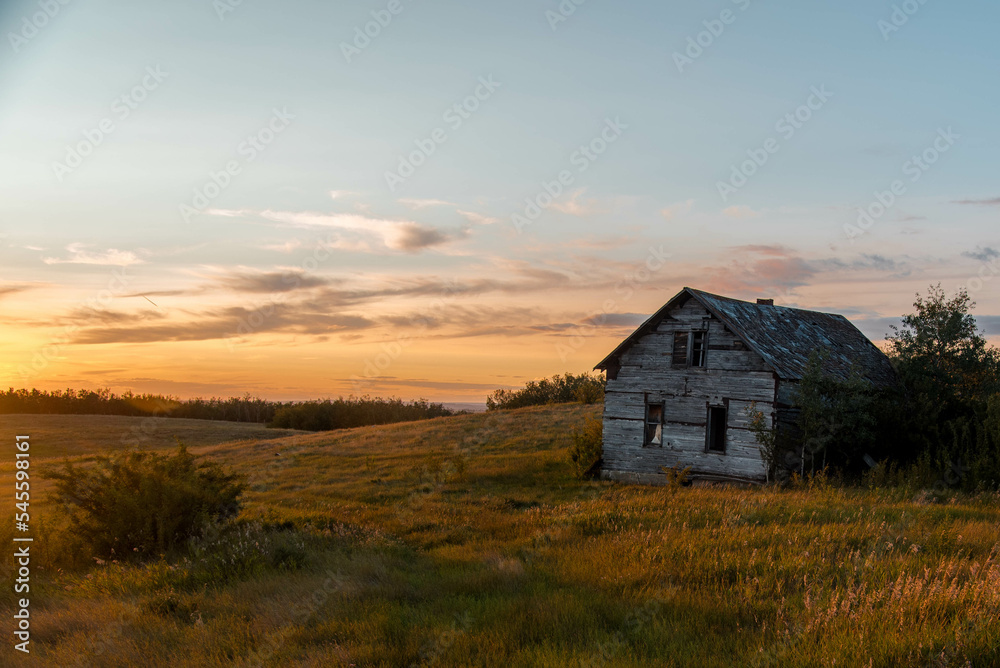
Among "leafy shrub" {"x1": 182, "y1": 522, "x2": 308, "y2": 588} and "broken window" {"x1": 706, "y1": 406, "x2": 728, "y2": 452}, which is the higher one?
"broken window" {"x1": 706, "y1": 406, "x2": 728, "y2": 452}

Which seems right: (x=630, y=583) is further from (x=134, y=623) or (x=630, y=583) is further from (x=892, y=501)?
(x=892, y=501)

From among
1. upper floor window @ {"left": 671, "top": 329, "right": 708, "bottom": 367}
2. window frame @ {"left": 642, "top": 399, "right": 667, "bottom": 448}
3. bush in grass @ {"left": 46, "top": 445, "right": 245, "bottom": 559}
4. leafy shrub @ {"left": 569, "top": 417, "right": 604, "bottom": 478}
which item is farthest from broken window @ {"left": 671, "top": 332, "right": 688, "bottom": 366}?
bush in grass @ {"left": 46, "top": 445, "right": 245, "bottom": 559}

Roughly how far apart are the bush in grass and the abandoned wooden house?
14.7 meters

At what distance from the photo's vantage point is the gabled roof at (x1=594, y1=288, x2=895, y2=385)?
2064 cm

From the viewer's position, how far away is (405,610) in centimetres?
745

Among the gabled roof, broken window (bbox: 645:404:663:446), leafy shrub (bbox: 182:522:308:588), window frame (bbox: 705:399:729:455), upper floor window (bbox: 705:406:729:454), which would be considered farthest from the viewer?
broken window (bbox: 645:404:663:446)

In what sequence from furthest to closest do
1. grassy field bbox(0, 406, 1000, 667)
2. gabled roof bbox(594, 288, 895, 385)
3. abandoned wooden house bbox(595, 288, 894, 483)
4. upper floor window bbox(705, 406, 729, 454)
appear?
upper floor window bbox(705, 406, 729, 454) < gabled roof bbox(594, 288, 895, 385) < abandoned wooden house bbox(595, 288, 894, 483) < grassy field bbox(0, 406, 1000, 667)

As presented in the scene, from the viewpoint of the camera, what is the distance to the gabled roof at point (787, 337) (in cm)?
2064

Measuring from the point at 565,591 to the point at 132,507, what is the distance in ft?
27.0

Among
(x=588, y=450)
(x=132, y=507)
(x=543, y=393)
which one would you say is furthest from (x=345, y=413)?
(x=132, y=507)

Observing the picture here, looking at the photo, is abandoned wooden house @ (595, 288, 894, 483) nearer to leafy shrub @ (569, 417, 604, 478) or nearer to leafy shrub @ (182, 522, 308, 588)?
leafy shrub @ (569, 417, 604, 478)

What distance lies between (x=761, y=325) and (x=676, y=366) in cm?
369

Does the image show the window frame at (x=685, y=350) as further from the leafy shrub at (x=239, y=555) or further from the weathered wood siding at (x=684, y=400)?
the leafy shrub at (x=239, y=555)

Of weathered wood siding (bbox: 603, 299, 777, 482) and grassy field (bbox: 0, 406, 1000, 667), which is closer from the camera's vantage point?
grassy field (bbox: 0, 406, 1000, 667)
